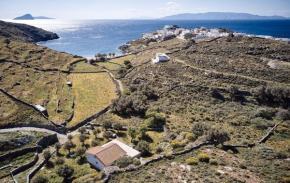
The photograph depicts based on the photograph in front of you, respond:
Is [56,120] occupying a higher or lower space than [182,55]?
lower

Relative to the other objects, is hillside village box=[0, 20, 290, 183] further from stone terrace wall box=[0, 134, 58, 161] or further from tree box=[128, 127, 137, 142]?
tree box=[128, 127, 137, 142]

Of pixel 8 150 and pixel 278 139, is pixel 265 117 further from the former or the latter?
pixel 8 150

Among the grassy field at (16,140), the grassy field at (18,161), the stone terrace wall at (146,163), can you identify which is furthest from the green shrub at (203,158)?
the grassy field at (16,140)

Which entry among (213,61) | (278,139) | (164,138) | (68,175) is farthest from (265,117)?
(68,175)

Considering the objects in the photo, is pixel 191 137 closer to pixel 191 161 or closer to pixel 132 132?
pixel 191 161

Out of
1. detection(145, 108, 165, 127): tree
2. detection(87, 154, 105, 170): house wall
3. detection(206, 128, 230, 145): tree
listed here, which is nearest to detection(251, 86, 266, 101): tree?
detection(145, 108, 165, 127): tree

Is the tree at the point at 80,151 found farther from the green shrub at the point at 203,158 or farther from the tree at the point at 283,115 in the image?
the tree at the point at 283,115

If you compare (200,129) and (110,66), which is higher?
(110,66)

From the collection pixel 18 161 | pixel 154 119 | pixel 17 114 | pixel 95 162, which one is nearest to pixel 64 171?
pixel 95 162
